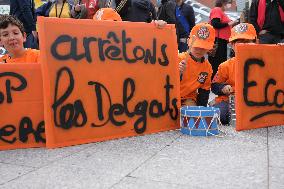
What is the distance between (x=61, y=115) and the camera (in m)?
2.98

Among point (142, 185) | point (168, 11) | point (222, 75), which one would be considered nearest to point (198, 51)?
point (222, 75)

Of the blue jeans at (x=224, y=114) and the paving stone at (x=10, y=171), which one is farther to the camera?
the blue jeans at (x=224, y=114)

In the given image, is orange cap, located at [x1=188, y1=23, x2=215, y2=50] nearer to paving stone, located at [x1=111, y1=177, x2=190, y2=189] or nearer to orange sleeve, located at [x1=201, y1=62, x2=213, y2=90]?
orange sleeve, located at [x1=201, y1=62, x2=213, y2=90]

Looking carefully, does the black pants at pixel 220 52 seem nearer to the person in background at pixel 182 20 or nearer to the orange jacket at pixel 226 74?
the person in background at pixel 182 20

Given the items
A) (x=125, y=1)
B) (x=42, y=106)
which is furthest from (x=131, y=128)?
(x=125, y=1)

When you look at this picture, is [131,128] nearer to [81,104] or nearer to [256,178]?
[81,104]

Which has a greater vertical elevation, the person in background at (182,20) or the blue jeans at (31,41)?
the person in background at (182,20)

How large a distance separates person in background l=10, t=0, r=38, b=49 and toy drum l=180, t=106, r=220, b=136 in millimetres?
2501

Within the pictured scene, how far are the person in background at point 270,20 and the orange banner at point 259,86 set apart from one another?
2.92 feet

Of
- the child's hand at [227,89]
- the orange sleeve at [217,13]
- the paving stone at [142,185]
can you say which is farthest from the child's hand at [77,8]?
the paving stone at [142,185]

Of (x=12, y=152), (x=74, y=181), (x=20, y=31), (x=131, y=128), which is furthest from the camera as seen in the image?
(x=20, y=31)

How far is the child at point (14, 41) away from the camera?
346 cm

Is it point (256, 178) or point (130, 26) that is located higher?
point (130, 26)

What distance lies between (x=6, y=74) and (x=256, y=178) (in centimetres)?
194
